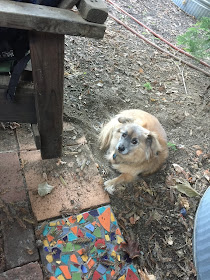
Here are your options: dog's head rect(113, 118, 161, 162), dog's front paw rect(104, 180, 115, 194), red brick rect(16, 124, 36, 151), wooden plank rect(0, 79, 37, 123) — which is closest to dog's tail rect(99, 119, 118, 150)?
dog's head rect(113, 118, 161, 162)

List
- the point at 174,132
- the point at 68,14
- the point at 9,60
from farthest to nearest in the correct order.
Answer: the point at 174,132, the point at 9,60, the point at 68,14

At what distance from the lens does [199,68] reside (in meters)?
5.23

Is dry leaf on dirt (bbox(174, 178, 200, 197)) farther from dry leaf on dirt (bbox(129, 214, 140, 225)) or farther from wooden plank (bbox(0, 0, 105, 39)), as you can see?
wooden plank (bbox(0, 0, 105, 39))

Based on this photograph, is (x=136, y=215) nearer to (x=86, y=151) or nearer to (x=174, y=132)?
(x=86, y=151)

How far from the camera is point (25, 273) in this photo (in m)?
1.83

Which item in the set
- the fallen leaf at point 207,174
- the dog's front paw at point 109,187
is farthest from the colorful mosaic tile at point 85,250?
the fallen leaf at point 207,174

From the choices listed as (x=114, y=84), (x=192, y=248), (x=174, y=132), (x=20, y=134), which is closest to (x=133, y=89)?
(x=114, y=84)

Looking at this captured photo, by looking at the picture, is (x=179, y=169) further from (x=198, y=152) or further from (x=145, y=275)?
(x=145, y=275)

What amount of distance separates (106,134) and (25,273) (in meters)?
1.85

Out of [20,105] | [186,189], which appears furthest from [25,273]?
[186,189]

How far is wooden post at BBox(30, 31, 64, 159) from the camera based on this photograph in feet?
5.00

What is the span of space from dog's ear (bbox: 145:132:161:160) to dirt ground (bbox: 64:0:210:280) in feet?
1.24

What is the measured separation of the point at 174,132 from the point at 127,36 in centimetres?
277

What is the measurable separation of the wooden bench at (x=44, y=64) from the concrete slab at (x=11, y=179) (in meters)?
0.30
